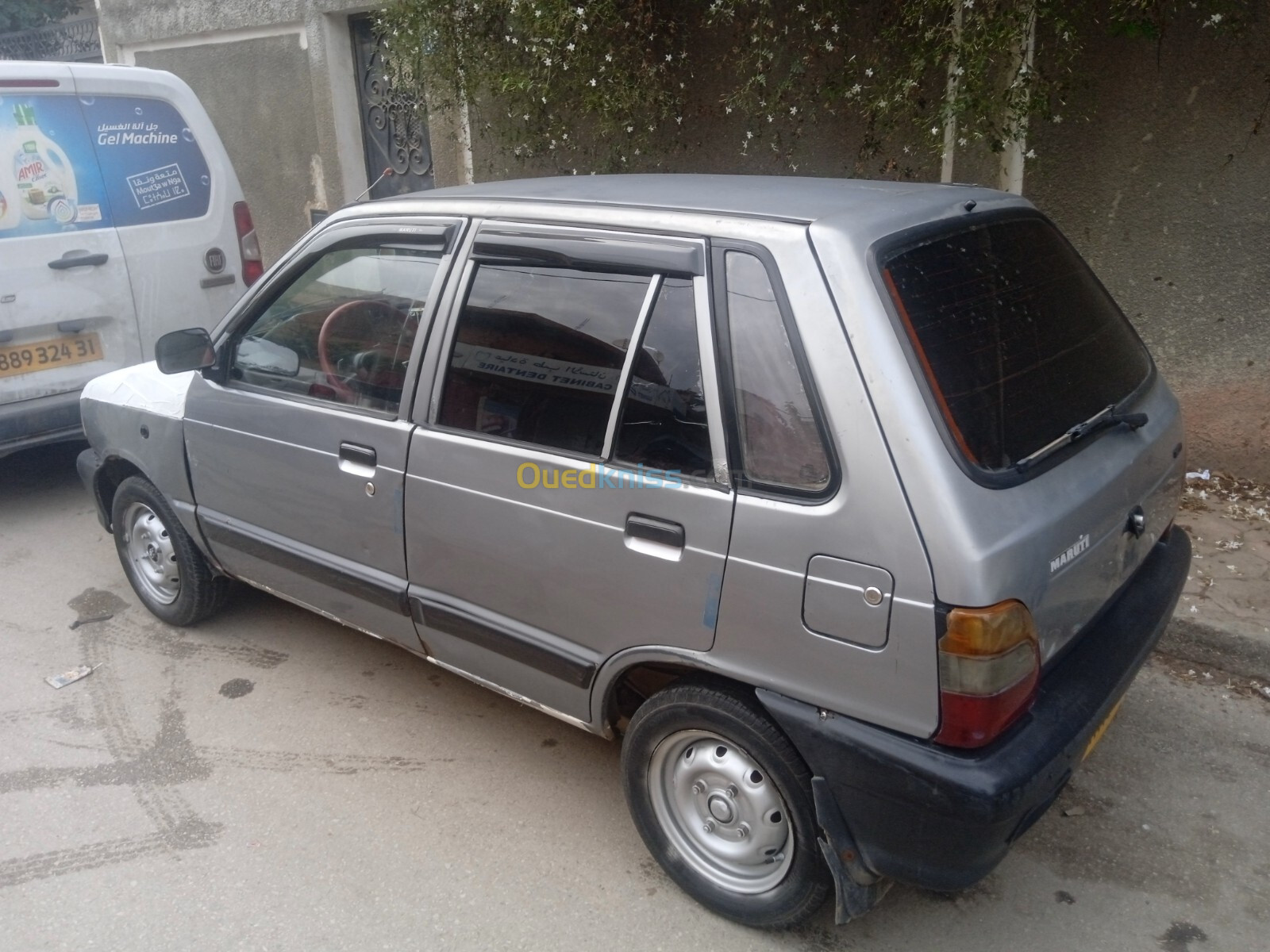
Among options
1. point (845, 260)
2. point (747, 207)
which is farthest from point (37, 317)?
point (845, 260)

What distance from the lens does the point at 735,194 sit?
2.63 metres

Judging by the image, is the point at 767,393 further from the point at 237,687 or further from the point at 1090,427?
the point at 237,687

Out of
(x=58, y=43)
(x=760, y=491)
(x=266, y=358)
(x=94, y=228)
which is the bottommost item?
(x=760, y=491)

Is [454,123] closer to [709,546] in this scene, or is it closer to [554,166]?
[554,166]

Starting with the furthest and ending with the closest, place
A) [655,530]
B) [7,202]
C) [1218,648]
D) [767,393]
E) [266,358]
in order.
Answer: [7,202] → [1218,648] → [266,358] → [655,530] → [767,393]

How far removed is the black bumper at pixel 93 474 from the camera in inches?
169

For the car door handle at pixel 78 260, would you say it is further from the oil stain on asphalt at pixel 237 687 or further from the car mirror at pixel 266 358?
the oil stain on asphalt at pixel 237 687

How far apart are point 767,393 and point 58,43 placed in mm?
13527

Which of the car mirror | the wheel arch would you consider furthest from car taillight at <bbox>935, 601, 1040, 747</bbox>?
the car mirror

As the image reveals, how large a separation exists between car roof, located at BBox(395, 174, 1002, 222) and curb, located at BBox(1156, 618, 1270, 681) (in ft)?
6.30

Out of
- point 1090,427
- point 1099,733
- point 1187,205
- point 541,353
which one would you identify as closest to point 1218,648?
point 1099,733

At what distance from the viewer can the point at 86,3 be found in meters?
13.4

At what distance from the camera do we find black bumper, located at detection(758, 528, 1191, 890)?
209 cm

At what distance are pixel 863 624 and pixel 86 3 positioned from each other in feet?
49.5
